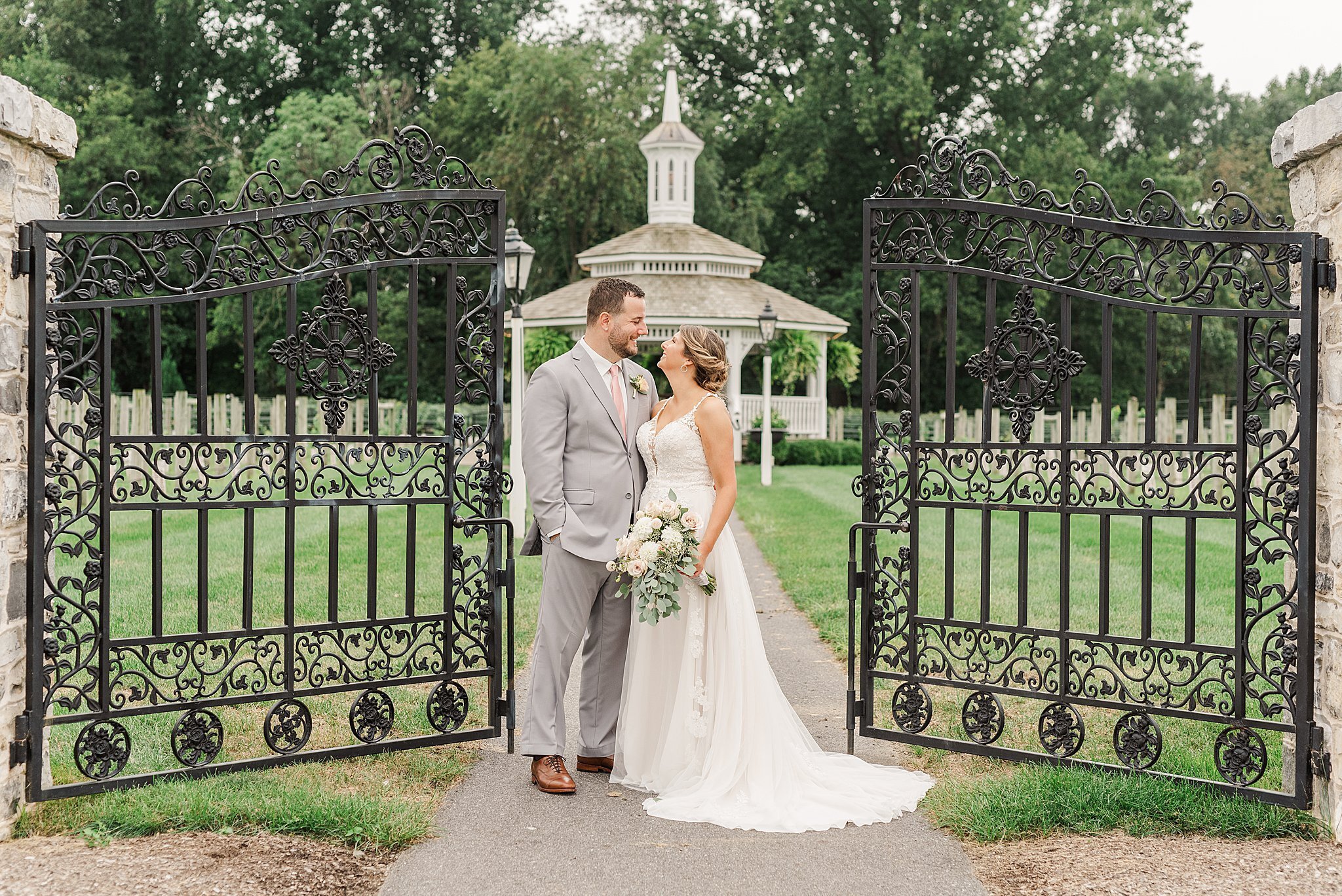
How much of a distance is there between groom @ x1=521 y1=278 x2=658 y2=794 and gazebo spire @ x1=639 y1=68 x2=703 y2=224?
27161 mm

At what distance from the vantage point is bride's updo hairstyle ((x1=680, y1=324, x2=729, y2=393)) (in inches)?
226

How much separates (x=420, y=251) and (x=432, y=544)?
30.2 ft

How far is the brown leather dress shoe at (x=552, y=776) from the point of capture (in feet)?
18.3

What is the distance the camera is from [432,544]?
1498 cm

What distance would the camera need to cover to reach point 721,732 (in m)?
5.66

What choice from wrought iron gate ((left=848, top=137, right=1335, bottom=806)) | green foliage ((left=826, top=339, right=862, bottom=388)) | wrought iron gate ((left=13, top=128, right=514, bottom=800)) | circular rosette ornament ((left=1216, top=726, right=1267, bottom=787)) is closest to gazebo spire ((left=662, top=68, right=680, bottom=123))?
green foliage ((left=826, top=339, right=862, bottom=388))

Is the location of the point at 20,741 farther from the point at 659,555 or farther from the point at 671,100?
the point at 671,100

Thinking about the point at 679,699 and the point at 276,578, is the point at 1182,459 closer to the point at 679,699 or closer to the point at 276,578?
the point at 679,699

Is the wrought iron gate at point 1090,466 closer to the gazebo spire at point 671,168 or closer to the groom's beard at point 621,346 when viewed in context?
the groom's beard at point 621,346

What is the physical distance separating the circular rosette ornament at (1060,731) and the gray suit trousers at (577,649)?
210 cm

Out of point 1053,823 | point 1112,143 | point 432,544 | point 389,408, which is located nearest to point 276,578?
point 432,544

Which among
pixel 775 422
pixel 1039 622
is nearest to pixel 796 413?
pixel 775 422

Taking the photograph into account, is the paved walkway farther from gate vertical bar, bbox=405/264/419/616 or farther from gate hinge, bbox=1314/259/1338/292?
gate hinge, bbox=1314/259/1338/292

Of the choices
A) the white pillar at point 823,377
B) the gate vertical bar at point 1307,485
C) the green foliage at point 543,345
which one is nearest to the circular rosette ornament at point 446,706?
the gate vertical bar at point 1307,485
